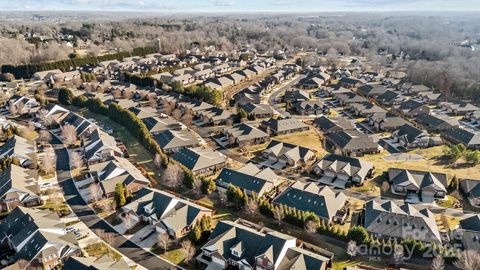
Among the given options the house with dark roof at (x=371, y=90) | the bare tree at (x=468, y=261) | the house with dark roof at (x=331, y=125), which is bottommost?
the bare tree at (x=468, y=261)

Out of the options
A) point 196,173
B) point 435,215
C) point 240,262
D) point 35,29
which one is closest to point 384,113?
point 435,215

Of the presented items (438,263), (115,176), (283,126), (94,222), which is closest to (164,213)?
(94,222)

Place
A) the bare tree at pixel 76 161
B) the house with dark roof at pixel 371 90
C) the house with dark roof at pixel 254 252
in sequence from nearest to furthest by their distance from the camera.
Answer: the house with dark roof at pixel 254 252 → the bare tree at pixel 76 161 → the house with dark roof at pixel 371 90

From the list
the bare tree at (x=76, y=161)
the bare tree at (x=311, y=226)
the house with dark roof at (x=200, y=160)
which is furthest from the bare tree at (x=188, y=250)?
the bare tree at (x=76, y=161)

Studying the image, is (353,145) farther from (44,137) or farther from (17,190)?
(44,137)

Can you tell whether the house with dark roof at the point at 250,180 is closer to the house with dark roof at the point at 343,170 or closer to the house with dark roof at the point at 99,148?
the house with dark roof at the point at 343,170

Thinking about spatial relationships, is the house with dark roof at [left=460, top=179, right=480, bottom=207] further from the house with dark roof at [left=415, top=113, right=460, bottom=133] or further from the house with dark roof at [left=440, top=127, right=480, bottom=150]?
the house with dark roof at [left=415, top=113, right=460, bottom=133]
